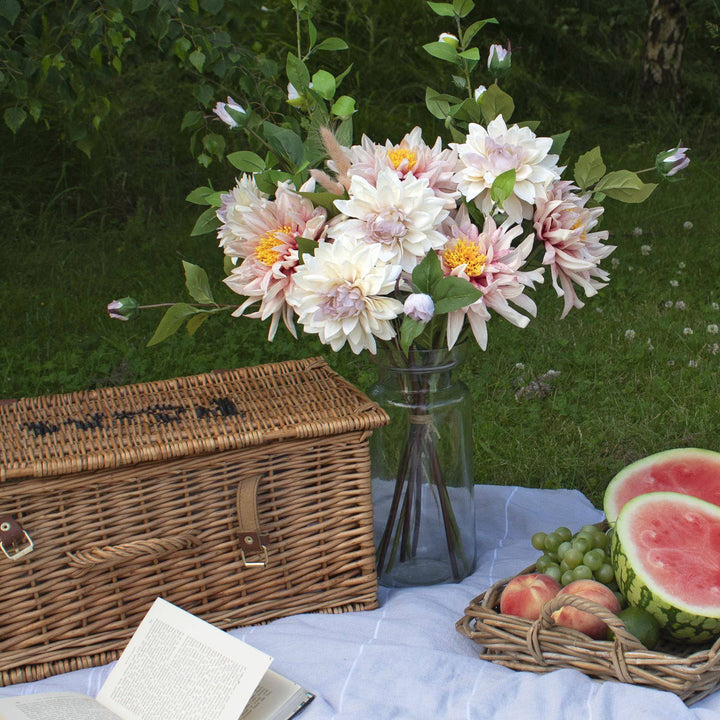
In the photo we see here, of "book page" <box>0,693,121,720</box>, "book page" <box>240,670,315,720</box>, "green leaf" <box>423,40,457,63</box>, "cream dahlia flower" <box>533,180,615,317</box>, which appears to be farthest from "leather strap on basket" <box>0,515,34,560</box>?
"green leaf" <box>423,40,457,63</box>

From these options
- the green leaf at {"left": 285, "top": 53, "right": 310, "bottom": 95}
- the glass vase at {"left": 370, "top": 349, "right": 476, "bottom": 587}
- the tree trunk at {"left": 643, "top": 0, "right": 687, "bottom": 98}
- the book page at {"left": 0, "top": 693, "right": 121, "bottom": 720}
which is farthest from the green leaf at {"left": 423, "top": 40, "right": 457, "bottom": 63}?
the tree trunk at {"left": 643, "top": 0, "right": 687, "bottom": 98}

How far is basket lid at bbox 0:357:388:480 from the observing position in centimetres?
182

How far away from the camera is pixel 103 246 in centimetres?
502

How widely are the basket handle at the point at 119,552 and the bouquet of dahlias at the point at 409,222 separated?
41cm

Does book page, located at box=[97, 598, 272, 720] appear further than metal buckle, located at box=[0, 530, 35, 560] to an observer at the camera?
No

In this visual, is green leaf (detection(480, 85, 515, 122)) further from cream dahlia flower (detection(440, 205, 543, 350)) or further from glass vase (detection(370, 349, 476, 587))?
glass vase (detection(370, 349, 476, 587))

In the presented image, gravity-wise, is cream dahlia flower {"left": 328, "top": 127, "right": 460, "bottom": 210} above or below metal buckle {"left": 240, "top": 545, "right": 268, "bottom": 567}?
above

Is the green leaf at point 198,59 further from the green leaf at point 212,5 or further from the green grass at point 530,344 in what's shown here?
the green grass at point 530,344

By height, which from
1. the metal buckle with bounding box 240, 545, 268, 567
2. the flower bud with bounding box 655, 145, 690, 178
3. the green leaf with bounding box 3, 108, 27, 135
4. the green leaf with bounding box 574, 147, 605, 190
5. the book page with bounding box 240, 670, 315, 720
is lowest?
the book page with bounding box 240, 670, 315, 720

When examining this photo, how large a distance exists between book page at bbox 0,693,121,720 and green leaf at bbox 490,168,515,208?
1.15 metres

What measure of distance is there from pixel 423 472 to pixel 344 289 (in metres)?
0.58

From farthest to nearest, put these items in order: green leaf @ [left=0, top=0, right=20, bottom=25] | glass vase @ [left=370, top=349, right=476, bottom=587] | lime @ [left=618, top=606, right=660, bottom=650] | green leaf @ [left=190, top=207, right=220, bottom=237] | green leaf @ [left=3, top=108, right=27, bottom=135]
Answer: green leaf @ [left=3, top=108, right=27, bottom=135] < green leaf @ [left=0, top=0, right=20, bottom=25] < glass vase @ [left=370, top=349, right=476, bottom=587] < green leaf @ [left=190, top=207, right=220, bottom=237] < lime @ [left=618, top=606, right=660, bottom=650]

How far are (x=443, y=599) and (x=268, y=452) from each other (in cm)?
49

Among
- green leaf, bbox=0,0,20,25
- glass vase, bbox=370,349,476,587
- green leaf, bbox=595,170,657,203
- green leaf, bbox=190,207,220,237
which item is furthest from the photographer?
green leaf, bbox=0,0,20,25
